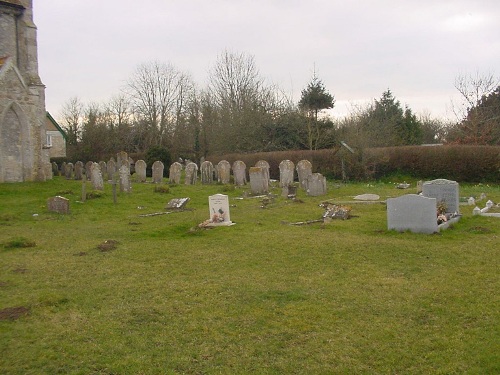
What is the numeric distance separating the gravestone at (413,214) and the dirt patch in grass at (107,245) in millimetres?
6333

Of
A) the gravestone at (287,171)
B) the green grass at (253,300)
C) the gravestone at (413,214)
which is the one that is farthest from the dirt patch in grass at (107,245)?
the gravestone at (287,171)

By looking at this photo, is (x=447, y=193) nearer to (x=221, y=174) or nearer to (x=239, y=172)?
(x=239, y=172)

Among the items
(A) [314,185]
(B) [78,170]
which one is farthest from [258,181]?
(B) [78,170]

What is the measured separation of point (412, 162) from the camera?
27344 mm

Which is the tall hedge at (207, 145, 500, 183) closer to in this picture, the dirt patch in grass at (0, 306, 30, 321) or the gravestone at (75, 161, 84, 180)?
the gravestone at (75, 161, 84, 180)

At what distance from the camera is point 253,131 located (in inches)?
1481

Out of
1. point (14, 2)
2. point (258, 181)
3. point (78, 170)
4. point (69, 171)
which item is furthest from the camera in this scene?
point (69, 171)

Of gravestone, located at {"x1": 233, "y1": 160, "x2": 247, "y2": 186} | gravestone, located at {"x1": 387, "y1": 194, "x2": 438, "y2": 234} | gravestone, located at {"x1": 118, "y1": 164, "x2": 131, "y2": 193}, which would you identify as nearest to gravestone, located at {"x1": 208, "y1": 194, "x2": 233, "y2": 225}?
gravestone, located at {"x1": 387, "y1": 194, "x2": 438, "y2": 234}

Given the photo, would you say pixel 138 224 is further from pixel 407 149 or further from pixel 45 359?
pixel 407 149

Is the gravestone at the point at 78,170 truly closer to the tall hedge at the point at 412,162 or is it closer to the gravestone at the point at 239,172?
the gravestone at the point at 239,172

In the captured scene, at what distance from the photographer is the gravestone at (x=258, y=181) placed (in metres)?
20.3

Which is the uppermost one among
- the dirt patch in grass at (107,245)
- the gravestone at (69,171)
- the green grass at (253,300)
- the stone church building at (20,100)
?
the stone church building at (20,100)

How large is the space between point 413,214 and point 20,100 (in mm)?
18616

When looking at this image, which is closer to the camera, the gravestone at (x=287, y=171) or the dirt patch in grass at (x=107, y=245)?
the dirt patch in grass at (x=107, y=245)
